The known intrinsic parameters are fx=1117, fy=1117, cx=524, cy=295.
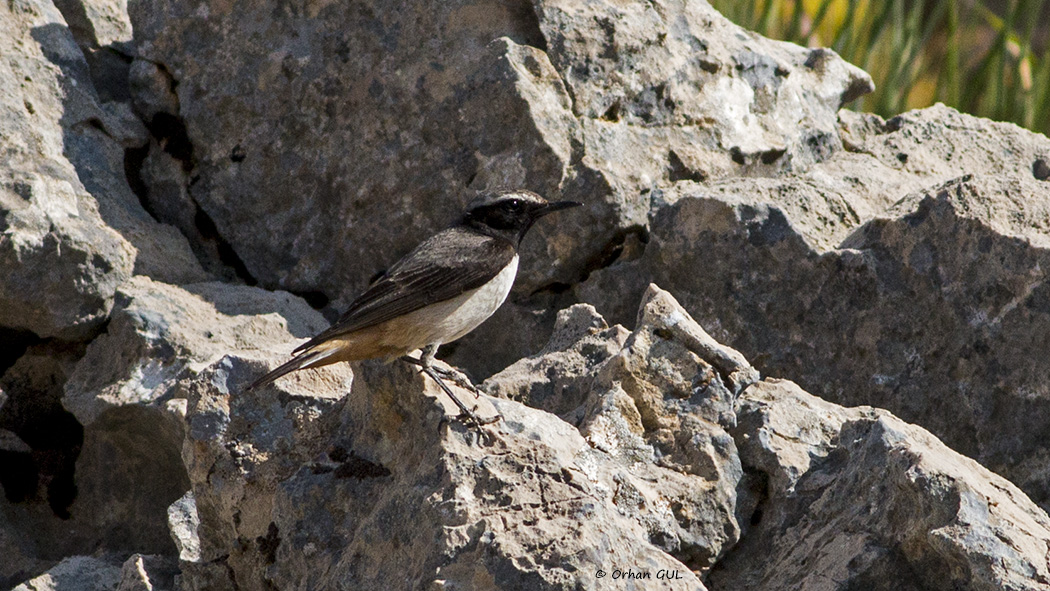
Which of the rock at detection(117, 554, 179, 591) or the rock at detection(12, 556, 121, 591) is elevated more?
the rock at detection(117, 554, 179, 591)

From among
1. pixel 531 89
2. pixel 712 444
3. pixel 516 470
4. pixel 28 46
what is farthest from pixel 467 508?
pixel 28 46

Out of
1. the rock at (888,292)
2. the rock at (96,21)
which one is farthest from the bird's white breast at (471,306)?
the rock at (96,21)

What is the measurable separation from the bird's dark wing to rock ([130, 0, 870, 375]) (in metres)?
0.78

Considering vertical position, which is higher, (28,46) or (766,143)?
(28,46)

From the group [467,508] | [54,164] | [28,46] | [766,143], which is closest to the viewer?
[467,508]

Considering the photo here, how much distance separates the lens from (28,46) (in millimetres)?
6410

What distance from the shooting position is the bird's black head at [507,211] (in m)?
5.79

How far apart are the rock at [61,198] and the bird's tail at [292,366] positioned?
57.2 inches

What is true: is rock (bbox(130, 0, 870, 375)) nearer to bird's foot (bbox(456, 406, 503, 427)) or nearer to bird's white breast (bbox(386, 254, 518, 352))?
bird's white breast (bbox(386, 254, 518, 352))

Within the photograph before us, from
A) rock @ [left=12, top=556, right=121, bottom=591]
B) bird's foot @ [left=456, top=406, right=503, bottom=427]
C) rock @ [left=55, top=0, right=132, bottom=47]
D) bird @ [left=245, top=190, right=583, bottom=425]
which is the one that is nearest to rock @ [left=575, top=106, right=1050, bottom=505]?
bird @ [left=245, top=190, right=583, bottom=425]

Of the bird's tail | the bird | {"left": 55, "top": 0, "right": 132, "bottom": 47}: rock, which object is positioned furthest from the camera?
{"left": 55, "top": 0, "right": 132, "bottom": 47}: rock

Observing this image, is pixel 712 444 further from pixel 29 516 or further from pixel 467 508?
pixel 29 516

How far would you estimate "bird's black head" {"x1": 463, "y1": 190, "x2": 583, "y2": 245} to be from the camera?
579 centimetres

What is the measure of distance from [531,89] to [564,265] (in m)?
1.02
